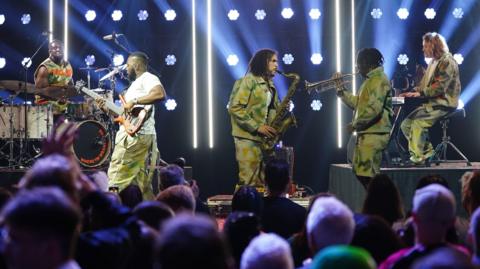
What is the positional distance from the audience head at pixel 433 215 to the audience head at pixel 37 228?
6.43ft

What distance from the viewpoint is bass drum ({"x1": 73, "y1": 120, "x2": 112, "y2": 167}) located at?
41.0ft

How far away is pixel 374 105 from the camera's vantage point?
28.4 ft

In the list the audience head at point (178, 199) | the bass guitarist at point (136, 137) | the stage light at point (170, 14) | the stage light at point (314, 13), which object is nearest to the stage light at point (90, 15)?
the stage light at point (170, 14)

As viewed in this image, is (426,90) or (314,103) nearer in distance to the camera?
(426,90)

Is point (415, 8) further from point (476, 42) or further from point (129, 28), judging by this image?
point (129, 28)

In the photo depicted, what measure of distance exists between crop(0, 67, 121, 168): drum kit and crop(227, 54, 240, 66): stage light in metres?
2.56

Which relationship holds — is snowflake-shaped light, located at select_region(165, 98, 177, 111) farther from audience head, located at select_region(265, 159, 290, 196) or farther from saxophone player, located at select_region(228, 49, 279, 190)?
audience head, located at select_region(265, 159, 290, 196)

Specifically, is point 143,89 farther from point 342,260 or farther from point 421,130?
point 342,260

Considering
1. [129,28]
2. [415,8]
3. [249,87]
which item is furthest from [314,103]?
[249,87]

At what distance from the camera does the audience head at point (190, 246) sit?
2.26 m

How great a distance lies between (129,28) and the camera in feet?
47.8

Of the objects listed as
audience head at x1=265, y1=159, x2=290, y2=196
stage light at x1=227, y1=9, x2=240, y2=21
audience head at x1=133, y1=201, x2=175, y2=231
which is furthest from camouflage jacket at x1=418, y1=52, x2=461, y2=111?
audience head at x1=133, y1=201, x2=175, y2=231

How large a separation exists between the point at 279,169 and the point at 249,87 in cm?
296

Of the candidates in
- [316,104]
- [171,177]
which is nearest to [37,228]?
[171,177]
